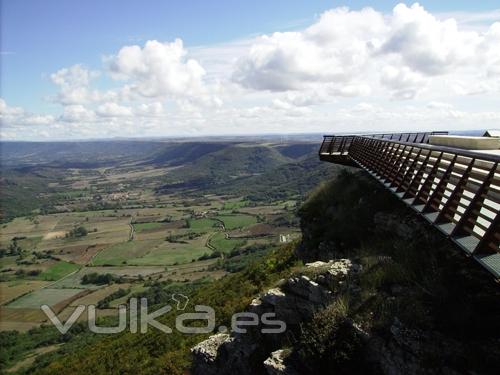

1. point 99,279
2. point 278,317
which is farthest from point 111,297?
point 278,317

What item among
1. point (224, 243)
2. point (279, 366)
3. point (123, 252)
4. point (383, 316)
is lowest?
point (123, 252)

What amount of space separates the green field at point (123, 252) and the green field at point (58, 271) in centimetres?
806

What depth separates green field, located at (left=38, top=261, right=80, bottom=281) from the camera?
13966cm

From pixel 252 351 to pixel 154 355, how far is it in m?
12.9

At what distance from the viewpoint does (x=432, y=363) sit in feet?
23.4

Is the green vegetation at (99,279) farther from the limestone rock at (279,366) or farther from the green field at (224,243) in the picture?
the limestone rock at (279,366)

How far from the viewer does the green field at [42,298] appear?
11494 centimetres

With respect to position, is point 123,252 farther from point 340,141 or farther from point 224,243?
point 340,141

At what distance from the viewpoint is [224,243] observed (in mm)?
157500

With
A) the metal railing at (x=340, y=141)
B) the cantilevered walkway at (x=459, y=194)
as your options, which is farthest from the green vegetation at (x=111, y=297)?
the cantilevered walkway at (x=459, y=194)

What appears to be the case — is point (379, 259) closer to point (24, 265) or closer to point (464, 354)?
point (464, 354)

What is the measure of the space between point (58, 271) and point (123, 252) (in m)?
24.0

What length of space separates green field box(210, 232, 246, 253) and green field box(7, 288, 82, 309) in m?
50.6

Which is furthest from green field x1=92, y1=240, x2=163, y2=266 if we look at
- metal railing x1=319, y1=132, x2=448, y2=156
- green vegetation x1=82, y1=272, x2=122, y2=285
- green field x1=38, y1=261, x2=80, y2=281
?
metal railing x1=319, y1=132, x2=448, y2=156
